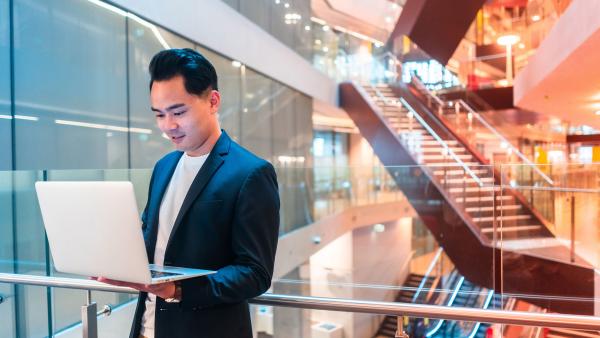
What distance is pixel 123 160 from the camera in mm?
5168

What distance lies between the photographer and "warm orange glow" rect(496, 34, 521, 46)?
532 inches

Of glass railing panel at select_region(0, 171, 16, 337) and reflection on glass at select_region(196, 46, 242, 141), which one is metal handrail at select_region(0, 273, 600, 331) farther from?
reflection on glass at select_region(196, 46, 242, 141)

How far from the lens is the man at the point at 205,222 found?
42.6 inches

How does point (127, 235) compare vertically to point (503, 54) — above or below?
below

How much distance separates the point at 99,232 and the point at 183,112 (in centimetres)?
36

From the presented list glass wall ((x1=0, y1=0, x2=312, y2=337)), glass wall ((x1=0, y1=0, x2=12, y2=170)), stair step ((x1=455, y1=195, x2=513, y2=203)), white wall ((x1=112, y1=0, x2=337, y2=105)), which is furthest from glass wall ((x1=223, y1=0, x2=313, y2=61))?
stair step ((x1=455, y1=195, x2=513, y2=203))

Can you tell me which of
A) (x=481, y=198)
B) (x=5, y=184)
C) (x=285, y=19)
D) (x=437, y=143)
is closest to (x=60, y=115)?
(x=5, y=184)

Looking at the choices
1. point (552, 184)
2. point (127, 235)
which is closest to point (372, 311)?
point (127, 235)

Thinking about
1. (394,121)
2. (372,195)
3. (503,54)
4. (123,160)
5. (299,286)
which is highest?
(503,54)

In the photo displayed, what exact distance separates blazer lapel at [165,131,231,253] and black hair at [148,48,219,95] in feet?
0.53

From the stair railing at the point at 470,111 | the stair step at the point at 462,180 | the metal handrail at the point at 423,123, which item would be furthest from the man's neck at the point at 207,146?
the stair railing at the point at 470,111

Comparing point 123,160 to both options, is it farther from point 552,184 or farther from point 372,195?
point 372,195

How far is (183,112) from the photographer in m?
1.19

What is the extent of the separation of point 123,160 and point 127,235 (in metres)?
4.51
